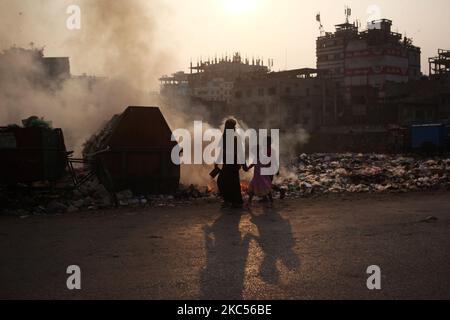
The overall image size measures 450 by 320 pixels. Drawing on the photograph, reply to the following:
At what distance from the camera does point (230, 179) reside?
328 inches

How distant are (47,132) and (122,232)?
3855 millimetres

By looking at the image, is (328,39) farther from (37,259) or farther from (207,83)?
(37,259)

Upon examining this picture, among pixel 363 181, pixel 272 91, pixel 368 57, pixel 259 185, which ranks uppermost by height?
pixel 368 57

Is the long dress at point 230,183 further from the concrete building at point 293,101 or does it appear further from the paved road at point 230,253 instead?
the concrete building at point 293,101

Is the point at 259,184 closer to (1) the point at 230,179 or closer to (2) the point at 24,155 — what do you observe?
(1) the point at 230,179

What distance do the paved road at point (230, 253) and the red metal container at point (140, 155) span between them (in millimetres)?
1669

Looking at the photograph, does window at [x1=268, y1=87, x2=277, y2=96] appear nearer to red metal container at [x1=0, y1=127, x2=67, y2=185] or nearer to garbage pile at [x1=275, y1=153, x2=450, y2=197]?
garbage pile at [x1=275, y1=153, x2=450, y2=197]

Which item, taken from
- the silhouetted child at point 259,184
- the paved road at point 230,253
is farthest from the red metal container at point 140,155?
the silhouetted child at point 259,184

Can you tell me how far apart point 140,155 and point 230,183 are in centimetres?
236

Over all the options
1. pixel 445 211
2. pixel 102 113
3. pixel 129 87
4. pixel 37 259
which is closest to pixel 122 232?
pixel 37 259

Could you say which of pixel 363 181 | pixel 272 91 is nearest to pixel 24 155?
pixel 363 181

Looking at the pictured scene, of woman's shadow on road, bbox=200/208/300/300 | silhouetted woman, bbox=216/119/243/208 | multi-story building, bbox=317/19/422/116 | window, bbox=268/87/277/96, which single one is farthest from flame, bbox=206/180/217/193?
multi-story building, bbox=317/19/422/116

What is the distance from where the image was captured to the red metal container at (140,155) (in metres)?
9.38

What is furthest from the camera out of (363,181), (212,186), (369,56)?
(369,56)
